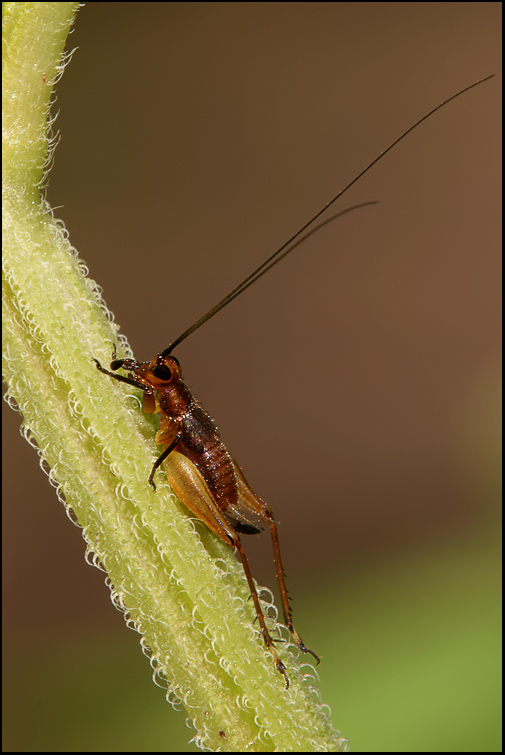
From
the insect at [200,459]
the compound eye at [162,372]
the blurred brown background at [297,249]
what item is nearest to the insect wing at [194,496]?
the insect at [200,459]

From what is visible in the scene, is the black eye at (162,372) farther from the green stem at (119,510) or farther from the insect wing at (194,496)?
the green stem at (119,510)

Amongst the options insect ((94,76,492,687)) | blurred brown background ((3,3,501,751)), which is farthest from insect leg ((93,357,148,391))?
blurred brown background ((3,3,501,751))

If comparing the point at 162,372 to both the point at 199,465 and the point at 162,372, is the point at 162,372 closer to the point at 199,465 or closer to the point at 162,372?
the point at 162,372

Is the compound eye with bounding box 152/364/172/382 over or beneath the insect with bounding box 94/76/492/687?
over

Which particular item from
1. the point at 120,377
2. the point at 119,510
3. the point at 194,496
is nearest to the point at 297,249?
the point at 194,496

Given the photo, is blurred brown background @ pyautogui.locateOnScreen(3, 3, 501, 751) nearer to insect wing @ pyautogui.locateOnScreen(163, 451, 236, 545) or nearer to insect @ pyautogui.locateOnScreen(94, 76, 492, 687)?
insect @ pyautogui.locateOnScreen(94, 76, 492, 687)

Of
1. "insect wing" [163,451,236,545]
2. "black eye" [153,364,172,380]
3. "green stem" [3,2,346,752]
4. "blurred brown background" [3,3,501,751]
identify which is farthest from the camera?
"blurred brown background" [3,3,501,751]

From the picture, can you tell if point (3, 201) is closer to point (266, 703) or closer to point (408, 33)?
point (266, 703)
